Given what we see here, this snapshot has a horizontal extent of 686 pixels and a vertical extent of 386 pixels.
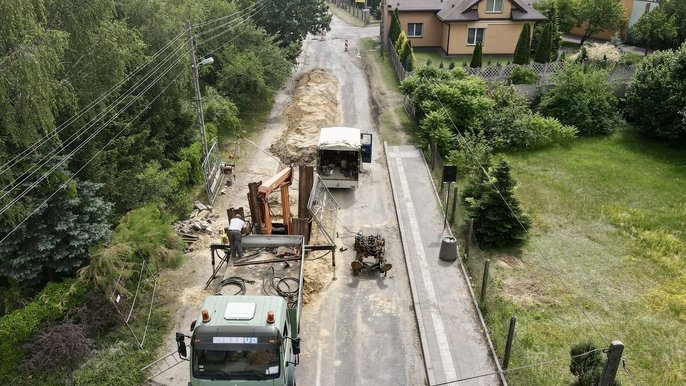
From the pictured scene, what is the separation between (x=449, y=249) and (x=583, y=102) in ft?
59.3

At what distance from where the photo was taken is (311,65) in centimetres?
4712

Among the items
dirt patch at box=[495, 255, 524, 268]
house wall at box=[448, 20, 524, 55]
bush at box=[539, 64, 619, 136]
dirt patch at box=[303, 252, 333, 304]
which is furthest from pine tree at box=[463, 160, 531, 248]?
house wall at box=[448, 20, 524, 55]

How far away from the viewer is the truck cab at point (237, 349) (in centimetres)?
1136

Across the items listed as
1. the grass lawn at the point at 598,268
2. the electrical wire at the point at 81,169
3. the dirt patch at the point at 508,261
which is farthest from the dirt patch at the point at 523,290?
the electrical wire at the point at 81,169

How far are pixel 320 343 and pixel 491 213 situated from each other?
8947 mm

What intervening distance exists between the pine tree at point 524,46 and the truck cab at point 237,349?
32.5 metres

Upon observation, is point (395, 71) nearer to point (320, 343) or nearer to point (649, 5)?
point (649, 5)

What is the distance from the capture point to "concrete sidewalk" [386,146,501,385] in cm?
1491

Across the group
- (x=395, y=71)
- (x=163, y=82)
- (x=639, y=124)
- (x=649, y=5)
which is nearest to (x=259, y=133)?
(x=163, y=82)

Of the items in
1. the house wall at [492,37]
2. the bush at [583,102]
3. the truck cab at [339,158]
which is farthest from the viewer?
the house wall at [492,37]

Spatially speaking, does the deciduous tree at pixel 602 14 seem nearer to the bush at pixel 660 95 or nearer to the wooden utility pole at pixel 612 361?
the bush at pixel 660 95

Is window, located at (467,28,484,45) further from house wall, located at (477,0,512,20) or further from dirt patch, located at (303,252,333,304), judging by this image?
dirt patch, located at (303,252,333,304)

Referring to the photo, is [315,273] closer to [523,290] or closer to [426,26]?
[523,290]

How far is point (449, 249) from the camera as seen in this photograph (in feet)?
64.3
